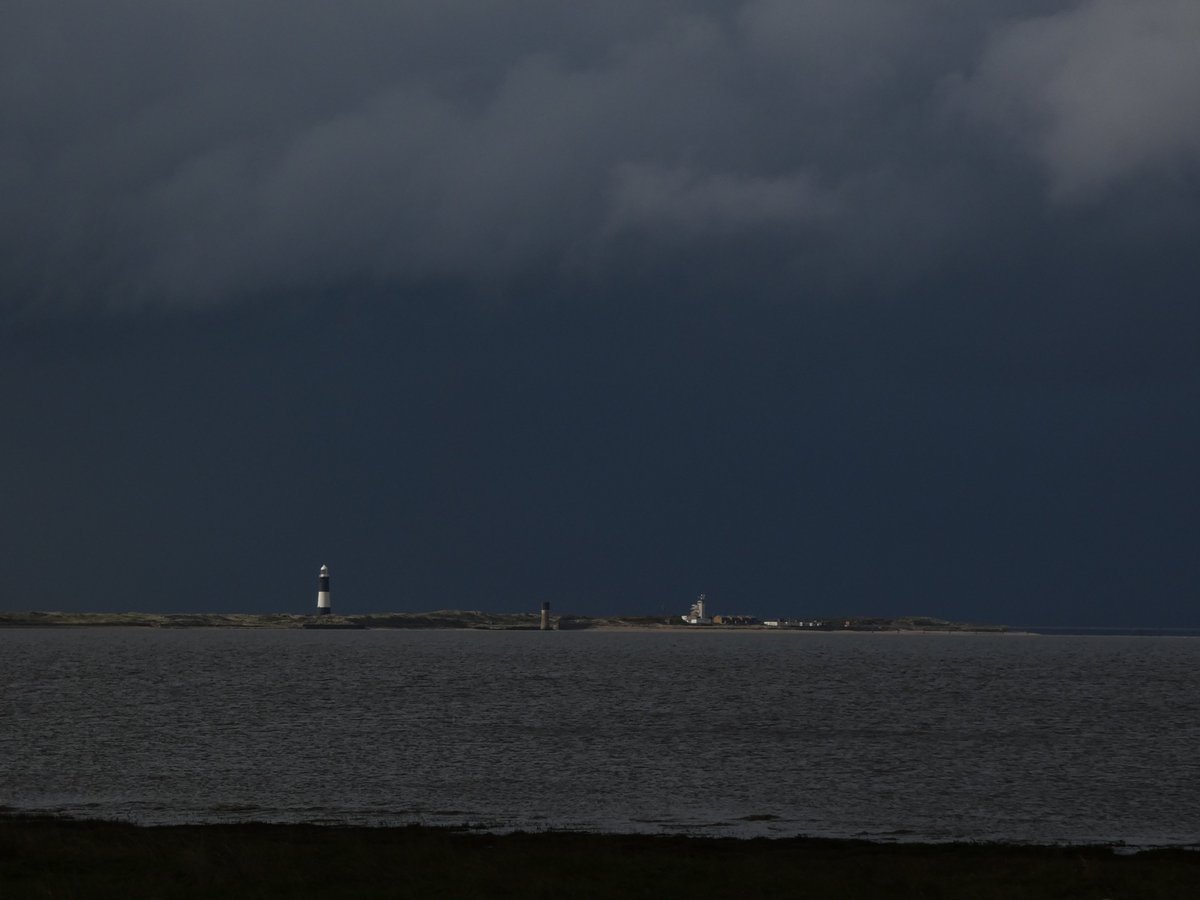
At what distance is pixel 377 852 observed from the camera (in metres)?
30.7

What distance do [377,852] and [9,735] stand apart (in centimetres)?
4097

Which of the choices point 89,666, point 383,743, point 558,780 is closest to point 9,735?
point 383,743

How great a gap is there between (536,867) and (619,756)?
28988 mm

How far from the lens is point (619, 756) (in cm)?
5788

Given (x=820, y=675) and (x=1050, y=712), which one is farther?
(x=820, y=675)

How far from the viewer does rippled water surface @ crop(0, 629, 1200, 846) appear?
41.6 meters

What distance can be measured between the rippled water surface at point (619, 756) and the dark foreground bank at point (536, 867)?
495 centimetres

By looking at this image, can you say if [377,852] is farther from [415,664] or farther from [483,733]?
[415,664]

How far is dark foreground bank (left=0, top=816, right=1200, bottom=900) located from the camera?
86.5ft

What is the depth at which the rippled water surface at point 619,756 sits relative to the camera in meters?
41.6

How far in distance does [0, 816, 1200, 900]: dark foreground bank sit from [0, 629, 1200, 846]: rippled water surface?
495 cm

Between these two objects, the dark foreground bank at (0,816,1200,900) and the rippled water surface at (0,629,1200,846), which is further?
the rippled water surface at (0,629,1200,846)

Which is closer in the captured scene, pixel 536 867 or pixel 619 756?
pixel 536 867

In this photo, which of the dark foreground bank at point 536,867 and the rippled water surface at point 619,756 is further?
Answer: the rippled water surface at point 619,756
